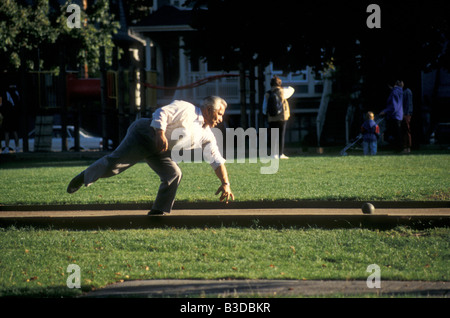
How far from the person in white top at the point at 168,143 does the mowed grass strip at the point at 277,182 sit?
1444 mm

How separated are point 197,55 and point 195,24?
98cm

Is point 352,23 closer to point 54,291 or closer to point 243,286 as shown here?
point 243,286

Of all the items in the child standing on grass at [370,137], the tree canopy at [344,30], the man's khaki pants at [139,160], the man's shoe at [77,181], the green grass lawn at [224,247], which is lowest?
the child standing on grass at [370,137]

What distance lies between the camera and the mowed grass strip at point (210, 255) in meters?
5.75

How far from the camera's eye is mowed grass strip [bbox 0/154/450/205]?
9719mm

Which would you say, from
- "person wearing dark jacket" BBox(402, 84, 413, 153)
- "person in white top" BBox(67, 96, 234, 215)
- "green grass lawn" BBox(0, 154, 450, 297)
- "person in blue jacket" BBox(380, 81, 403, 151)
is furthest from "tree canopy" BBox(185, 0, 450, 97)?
"person wearing dark jacket" BBox(402, 84, 413, 153)

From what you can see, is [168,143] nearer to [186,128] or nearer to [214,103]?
[186,128]

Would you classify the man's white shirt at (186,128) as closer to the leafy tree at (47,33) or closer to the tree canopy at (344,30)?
the tree canopy at (344,30)

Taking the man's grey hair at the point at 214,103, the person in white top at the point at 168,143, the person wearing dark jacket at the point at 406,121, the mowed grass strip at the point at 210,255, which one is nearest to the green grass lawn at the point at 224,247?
the mowed grass strip at the point at 210,255

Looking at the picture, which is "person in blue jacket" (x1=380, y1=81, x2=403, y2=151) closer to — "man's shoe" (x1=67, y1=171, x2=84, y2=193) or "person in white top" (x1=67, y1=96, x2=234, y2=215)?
"person in white top" (x1=67, y1=96, x2=234, y2=215)

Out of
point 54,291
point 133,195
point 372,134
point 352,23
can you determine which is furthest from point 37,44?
point 54,291

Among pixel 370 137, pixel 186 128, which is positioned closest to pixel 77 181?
pixel 186 128

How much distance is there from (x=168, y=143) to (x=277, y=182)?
3.95m

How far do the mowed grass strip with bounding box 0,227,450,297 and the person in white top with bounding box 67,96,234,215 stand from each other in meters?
0.59
